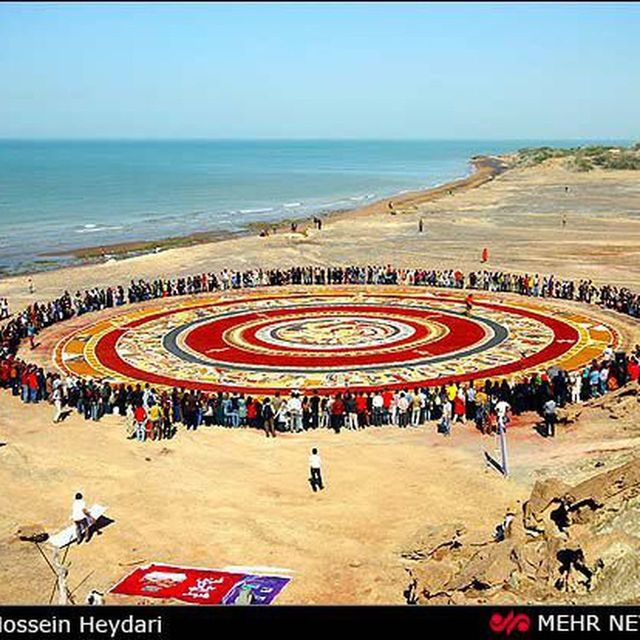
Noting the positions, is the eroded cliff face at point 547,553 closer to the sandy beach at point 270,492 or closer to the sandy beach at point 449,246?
the sandy beach at point 270,492

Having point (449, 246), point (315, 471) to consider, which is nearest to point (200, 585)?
point (315, 471)

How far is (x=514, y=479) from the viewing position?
2270cm

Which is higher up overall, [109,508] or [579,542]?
[579,542]

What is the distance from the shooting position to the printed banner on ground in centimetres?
1675

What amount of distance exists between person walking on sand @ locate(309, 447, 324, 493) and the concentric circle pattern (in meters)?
9.13

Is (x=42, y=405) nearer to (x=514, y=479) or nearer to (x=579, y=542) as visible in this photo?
(x=514, y=479)

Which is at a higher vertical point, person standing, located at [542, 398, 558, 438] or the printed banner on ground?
person standing, located at [542, 398, 558, 438]
